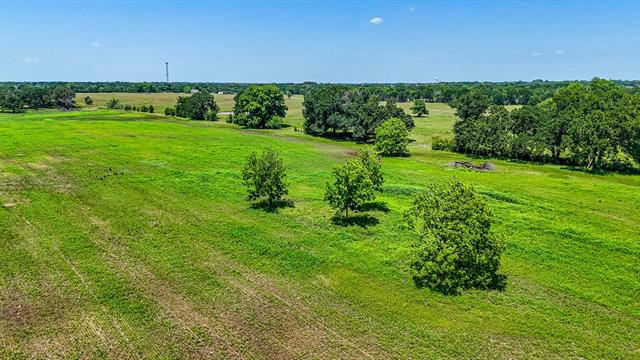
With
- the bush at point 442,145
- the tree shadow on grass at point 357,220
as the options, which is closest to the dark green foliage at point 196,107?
the bush at point 442,145

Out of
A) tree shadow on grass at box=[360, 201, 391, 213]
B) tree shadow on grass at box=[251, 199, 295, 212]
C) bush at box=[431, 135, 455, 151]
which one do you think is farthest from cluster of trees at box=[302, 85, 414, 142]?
tree shadow on grass at box=[251, 199, 295, 212]

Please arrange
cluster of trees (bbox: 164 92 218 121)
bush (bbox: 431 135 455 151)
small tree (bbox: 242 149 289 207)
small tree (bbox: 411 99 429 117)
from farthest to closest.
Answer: small tree (bbox: 411 99 429 117)
cluster of trees (bbox: 164 92 218 121)
bush (bbox: 431 135 455 151)
small tree (bbox: 242 149 289 207)

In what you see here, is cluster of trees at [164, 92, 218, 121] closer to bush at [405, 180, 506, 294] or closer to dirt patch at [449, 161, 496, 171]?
dirt patch at [449, 161, 496, 171]

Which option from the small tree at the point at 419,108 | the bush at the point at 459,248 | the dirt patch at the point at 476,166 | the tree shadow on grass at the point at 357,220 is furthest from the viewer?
the small tree at the point at 419,108

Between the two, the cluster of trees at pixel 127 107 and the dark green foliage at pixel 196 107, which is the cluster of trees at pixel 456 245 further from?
the cluster of trees at pixel 127 107

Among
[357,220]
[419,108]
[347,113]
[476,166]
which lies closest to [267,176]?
[357,220]

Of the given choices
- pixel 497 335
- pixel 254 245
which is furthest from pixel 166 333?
pixel 497 335
